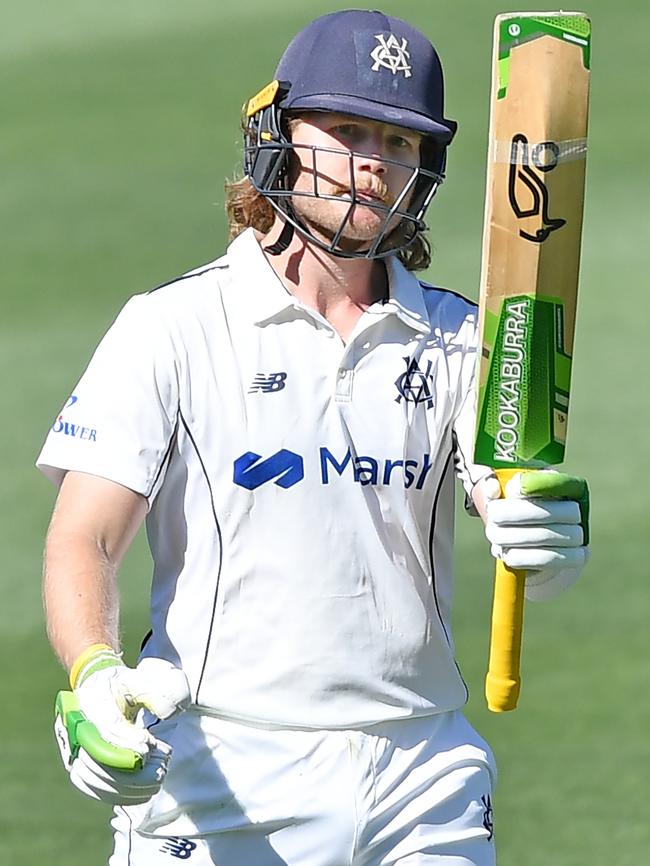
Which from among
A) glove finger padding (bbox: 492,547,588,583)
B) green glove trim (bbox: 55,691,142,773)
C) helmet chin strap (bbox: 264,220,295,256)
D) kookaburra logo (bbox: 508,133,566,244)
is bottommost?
green glove trim (bbox: 55,691,142,773)

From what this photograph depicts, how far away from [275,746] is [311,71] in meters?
1.28

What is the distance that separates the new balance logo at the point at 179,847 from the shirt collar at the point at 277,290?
959 mm

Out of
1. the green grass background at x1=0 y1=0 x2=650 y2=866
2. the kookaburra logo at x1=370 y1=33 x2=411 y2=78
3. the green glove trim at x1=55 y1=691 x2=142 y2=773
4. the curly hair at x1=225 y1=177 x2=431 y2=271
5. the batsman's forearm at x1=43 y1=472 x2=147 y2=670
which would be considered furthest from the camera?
the green grass background at x1=0 y1=0 x2=650 y2=866

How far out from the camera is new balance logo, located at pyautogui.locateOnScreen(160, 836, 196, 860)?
340 cm

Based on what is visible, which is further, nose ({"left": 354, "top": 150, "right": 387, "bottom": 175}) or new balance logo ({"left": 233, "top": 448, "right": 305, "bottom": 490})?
nose ({"left": 354, "top": 150, "right": 387, "bottom": 175})

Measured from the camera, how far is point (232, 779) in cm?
340

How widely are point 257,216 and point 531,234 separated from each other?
2.47 ft

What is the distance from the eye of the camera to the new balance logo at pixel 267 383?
3.48 metres

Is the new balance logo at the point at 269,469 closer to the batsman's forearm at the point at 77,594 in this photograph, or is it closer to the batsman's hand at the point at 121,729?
the batsman's forearm at the point at 77,594

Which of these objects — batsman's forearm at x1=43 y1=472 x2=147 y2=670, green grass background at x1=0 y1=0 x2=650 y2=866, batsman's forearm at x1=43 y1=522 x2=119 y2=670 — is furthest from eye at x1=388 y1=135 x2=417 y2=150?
green grass background at x1=0 y1=0 x2=650 y2=866

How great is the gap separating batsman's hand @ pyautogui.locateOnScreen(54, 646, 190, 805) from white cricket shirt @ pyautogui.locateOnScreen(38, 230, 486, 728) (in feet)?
1.20

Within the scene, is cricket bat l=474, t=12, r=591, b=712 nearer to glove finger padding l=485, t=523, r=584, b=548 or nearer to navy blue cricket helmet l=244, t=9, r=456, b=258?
glove finger padding l=485, t=523, r=584, b=548

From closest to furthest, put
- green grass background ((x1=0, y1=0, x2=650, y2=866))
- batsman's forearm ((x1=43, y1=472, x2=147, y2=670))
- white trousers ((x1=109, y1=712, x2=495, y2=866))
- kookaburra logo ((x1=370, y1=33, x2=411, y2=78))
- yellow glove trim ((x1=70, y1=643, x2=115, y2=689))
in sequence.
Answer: yellow glove trim ((x1=70, y1=643, x2=115, y2=689)) → batsman's forearm ((x1=43, y1=472, x2=147, y2=670)) → white trousers ((x1=109, y1=712, x2=495, y2=866)) → kookaburra logo ((x1=370, y1=33, x2=411, y2=78)) → green grass background ((x1=0, y1=0, x2=650, y2=866))

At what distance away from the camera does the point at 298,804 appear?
11.1 feet
